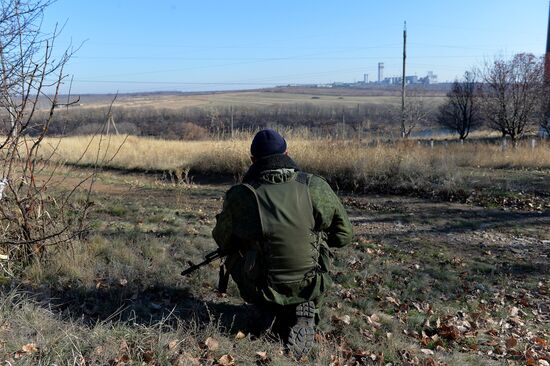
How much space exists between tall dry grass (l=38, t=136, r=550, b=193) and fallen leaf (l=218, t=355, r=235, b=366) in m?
5.96

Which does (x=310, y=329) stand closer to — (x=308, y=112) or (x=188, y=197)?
(x=188, y=197)

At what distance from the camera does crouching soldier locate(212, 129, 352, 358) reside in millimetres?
3289

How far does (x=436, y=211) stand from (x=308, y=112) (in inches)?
2833

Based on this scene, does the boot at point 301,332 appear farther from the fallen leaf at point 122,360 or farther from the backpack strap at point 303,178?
the fallen leaf at point 122,360

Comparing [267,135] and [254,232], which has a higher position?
[267,135]

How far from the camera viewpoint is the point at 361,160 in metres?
12.3

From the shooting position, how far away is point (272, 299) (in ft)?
11.1

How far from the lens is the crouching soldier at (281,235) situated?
10.8 feet

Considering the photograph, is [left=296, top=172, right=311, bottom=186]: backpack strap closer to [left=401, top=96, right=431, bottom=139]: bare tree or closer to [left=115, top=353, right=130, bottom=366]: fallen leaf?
[left=115, top=353, right=130, bottom=366]: fallen leaf

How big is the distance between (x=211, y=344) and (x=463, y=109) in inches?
1481

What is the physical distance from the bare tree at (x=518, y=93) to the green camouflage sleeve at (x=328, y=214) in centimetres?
2046

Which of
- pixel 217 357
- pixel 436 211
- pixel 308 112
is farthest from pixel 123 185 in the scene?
pixel 308 112

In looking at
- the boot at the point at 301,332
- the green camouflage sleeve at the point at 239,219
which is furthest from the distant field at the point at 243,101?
the green camouflage sleeve at the point at 239,219

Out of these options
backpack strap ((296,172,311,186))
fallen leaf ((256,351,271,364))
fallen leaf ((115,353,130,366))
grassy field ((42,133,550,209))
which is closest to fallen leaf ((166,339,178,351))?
fallen leaf ((115,353,130,366))
